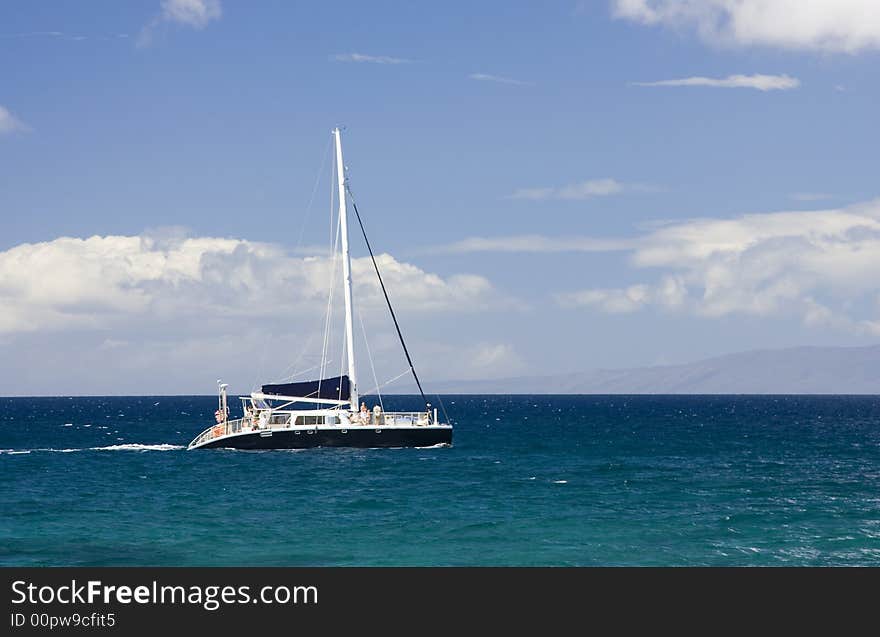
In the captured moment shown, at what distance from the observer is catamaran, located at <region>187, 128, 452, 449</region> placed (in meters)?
74.6

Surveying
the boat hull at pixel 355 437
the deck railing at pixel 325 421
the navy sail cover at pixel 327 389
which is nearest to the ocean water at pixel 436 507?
the boat hull at pixel 355 437

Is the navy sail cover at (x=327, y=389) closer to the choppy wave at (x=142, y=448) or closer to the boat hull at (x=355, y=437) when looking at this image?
the boat hull at (x=355, y=437)

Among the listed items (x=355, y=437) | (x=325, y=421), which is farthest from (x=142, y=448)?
(x=355, y=437)

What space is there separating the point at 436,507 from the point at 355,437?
2699 cm

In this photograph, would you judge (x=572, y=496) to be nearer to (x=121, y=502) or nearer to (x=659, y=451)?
(x=121, y=502)

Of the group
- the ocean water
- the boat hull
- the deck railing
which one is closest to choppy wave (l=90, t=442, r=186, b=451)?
the ocean water

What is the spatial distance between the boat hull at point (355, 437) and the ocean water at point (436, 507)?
0.90m

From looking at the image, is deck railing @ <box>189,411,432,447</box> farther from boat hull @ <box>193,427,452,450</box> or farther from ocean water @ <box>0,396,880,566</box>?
ocean water @ <box>0,396,880,566</box>

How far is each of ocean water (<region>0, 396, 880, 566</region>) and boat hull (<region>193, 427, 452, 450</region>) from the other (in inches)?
35.5
